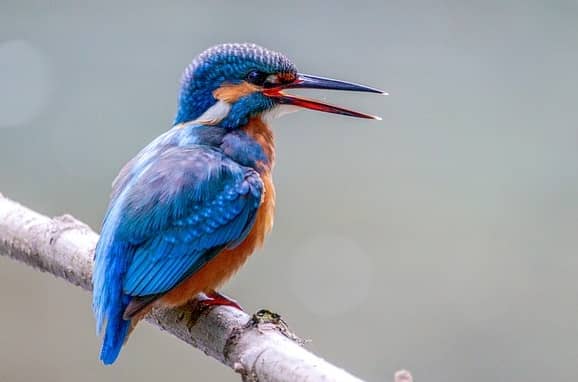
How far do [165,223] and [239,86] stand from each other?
0.33 m

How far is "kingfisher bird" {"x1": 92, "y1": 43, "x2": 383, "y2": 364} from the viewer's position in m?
1.73

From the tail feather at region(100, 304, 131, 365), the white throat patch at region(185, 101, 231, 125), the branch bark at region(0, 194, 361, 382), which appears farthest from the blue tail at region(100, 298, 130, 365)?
the white throat patch at region(185, 101, 231, 125)

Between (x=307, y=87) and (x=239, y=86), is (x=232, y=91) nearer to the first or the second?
(x=239, y=86)

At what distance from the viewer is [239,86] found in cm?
200

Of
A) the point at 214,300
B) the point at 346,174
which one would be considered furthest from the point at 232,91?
the point at 346,174

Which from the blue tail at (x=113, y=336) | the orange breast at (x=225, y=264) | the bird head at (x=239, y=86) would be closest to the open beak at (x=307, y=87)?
the bird head at (x=239, y=86)

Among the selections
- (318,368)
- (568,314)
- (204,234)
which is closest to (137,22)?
(568,314)

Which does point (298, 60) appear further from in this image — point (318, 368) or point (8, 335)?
point (318, 368)

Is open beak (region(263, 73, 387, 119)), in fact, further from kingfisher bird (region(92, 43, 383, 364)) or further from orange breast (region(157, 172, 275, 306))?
orange breast (region(157, 172, 275, 306))

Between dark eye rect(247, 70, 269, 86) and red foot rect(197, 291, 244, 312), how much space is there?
0.41 m

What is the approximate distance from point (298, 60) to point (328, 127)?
1.41ft

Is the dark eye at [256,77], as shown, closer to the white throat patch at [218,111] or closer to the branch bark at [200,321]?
the white throat patch at [218,111]

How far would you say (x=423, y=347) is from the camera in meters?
3.94

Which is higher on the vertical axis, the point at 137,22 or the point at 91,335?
the point at 137,22
